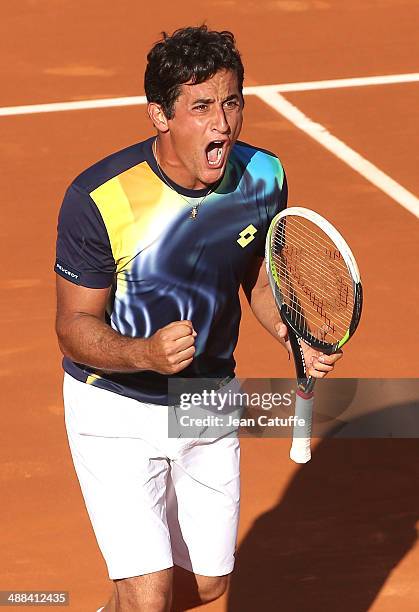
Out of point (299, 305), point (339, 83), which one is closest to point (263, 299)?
point (299, 305)

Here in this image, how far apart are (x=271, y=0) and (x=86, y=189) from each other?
1218cm

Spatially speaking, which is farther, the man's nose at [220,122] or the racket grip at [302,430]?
the racket grip at [302,430]

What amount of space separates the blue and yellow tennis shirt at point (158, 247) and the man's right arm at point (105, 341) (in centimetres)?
8

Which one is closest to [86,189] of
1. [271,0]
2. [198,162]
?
[198,162]

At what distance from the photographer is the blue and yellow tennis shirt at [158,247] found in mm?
6809

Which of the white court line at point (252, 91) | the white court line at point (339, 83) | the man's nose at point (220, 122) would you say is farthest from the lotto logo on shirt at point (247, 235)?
the white court line at point (339, 83)

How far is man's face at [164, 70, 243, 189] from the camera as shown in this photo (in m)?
6.67

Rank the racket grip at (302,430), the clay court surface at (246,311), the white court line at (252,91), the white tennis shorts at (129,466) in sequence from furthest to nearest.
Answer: the white court line at (252,91)
the clay court surface at (246,311)
the racket grip at (302,430)
the white tennis shorts at (129,466)

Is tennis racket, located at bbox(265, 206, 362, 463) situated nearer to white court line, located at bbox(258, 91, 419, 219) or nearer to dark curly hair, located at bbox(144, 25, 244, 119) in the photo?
dark curly hair, located at bbox(144, 25, 244, 119)

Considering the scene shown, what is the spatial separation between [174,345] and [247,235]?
37.5 inches

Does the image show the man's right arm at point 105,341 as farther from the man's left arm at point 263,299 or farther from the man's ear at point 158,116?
the man's left arm at point 263,299

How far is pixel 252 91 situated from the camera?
15969mm

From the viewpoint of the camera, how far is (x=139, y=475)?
23.0 ft

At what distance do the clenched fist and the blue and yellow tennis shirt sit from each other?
1.86 ft
